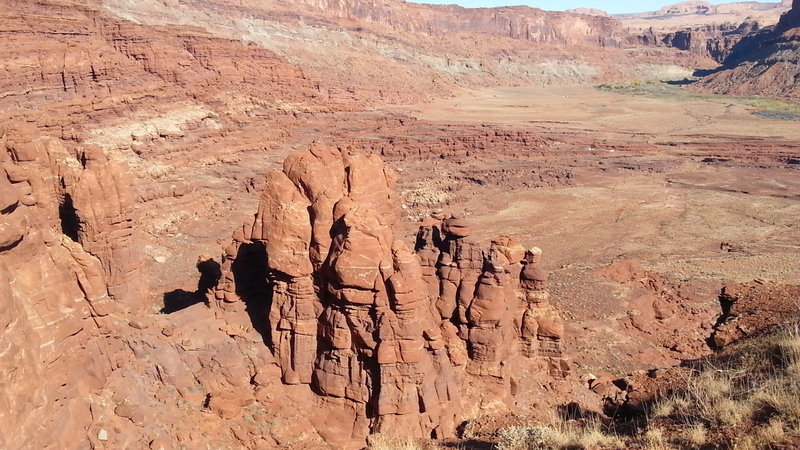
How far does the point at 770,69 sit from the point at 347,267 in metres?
123

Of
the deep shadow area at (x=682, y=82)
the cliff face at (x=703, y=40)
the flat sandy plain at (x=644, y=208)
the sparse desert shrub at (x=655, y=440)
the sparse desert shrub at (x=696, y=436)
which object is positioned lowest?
the flat sandy plain at (x=644, y=208)

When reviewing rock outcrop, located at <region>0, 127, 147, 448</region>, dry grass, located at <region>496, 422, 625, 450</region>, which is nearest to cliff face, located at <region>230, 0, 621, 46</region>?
rock outcrop, located at <region>0, 127, 147, 448</region>

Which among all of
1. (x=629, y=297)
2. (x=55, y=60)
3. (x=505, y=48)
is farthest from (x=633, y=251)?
(x=505, y=48)

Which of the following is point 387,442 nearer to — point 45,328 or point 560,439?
point 560,439

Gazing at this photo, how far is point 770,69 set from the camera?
105 meters

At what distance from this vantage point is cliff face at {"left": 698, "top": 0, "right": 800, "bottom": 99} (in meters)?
100

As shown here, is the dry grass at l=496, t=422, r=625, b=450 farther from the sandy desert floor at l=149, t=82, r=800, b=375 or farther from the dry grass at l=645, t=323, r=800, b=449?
the sandy desert floor at l=149, t=82, r=800, b=375

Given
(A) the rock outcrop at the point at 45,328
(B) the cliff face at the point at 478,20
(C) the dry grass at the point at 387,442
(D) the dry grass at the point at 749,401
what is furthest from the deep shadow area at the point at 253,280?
(B) the cliff face at the point at 478,20

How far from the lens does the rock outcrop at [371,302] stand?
12.3 meters

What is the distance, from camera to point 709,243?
1341 inches

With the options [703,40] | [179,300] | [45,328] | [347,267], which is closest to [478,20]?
[703,40]

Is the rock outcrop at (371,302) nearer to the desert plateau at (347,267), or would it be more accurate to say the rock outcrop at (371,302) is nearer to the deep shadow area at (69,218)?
the desert plateau at (347,267)

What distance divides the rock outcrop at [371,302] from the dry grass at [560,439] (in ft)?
A: 10.8

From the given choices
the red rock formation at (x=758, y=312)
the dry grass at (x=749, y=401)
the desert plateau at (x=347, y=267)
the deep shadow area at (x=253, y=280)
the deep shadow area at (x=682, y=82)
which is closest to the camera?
the dry grass at (x=749, y=401)
